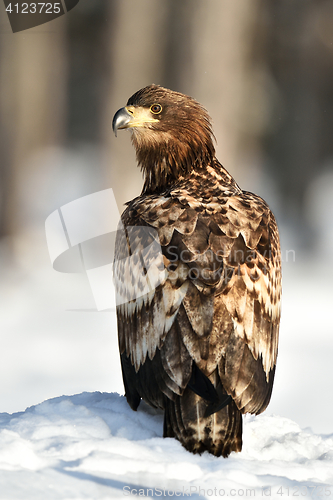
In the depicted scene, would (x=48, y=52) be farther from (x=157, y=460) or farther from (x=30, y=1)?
(x=157, y=460)

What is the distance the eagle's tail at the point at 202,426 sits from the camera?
2.61m

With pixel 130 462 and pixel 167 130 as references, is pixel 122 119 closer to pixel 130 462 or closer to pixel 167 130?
pixel 167 130

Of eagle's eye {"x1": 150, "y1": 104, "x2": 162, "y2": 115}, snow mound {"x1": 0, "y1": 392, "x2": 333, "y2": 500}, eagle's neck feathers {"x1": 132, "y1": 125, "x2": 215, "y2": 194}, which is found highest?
eagle's eye {"x1": 150, "y1": 104, "x2": 162, "y2": 115}

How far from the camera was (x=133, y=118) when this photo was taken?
3.61 metres

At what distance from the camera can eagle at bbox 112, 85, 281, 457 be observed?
2645mm

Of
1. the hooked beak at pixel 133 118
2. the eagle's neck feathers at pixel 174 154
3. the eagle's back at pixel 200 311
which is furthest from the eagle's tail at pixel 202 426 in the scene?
the hooked beak at pixel 133 118

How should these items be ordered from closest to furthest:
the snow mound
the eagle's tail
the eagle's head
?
the snow mound < the eagle's tail < the eagle's head

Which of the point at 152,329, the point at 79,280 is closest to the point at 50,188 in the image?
the point at 79,280

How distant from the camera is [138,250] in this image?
3021mm

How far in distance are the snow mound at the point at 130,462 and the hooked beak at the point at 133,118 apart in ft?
6.35

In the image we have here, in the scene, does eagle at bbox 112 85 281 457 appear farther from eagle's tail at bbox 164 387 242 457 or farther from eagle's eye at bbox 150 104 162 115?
eagle's eye at bbox 150 104 162 115

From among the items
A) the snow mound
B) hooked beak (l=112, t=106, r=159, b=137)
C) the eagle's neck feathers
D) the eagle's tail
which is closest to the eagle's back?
the eagle's tail

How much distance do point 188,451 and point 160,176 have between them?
6.18 feet

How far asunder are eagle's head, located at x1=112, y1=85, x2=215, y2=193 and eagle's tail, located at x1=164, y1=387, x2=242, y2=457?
5.23ft
